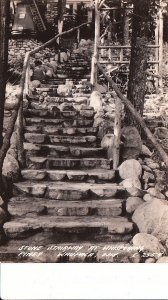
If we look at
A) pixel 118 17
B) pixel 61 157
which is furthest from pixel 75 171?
pixel 118 17

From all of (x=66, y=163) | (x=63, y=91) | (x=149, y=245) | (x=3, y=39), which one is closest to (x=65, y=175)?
(x=66, y=163)

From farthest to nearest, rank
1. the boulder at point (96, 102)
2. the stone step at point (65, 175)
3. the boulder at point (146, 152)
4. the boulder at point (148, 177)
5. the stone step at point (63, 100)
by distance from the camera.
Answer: the stone step at point (63, 100)
the boulder at point (96, 102)
the boulder at point (146, 152)
the boulder at point (148, 177)
the stone step at point (65, 175)

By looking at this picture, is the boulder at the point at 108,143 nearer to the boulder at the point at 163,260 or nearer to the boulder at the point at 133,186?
the boulder at the point at 133,186

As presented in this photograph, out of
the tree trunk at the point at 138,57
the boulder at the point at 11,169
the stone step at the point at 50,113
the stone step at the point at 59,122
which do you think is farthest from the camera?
the stone step at the point at 50,113

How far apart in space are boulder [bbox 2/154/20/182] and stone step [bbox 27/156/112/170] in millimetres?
365

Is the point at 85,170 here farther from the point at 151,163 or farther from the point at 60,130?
the point at 60,130

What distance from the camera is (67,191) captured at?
439 centimetres

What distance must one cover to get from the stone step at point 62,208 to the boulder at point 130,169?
1.91ft

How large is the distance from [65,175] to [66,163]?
0.34 metres

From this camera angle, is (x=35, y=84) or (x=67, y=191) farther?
(x=35, y=84)

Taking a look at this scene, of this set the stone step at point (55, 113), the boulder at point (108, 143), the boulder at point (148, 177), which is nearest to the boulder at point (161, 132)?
the boulder at point (108, 143)

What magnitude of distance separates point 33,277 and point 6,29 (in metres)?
2.78

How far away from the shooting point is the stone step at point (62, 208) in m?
4.08

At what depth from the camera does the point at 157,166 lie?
532 cm
